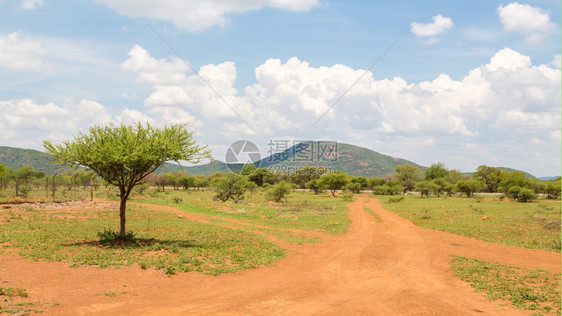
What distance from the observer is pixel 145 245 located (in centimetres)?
1611

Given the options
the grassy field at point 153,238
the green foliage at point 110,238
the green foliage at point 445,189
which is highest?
the green foliage at point 445,189

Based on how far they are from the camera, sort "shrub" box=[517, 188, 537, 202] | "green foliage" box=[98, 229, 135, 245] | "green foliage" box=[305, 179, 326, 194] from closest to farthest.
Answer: "green foliage" box=[98, 229, 135, 245] → "shrub" box=[517, 188, 537, 202] → "green foliage" box=[305, 179, 326, 194]

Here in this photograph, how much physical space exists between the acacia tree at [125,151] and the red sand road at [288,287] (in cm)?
463

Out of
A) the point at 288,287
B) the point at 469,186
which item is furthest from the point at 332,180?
the point at 288,287

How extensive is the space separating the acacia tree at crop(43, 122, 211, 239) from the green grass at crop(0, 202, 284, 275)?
210 cm

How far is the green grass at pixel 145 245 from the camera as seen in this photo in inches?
526

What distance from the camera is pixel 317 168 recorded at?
107062 mm

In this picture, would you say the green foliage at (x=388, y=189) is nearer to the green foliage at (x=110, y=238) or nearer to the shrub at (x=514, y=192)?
the shrub at (x=514, y=192)

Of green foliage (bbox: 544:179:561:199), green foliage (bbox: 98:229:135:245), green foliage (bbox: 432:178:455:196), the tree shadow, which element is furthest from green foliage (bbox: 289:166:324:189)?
green foliage (bbox: 98:229:135:245)

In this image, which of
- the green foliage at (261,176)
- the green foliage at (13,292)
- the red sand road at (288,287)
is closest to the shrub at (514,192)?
the red sand road at (288,287)

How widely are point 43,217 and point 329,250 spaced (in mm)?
20343

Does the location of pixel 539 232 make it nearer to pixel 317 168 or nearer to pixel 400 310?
pixel 400 310

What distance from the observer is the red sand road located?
9.21 meters

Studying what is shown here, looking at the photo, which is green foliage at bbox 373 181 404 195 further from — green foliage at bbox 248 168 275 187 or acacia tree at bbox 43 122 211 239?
acacia tree at bbox 43 122 211 239
